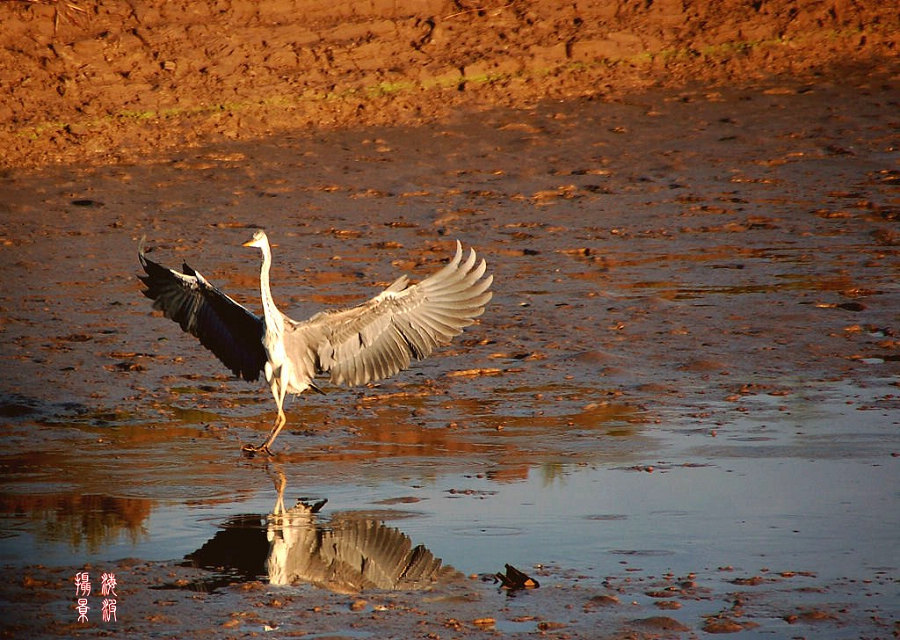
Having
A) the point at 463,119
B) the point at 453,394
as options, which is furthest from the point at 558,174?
the point at 453,394

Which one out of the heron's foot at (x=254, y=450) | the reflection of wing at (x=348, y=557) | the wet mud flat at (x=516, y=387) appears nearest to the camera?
the wet mud flat at (x=516, y=387)

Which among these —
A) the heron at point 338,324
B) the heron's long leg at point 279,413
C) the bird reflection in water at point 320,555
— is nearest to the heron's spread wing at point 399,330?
the heron at point 338,324

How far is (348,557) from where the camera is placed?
6453 mm

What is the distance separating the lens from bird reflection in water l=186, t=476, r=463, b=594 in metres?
6.15

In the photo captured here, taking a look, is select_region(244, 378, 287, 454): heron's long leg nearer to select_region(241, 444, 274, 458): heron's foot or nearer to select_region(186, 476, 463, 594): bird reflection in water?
select_region(241, 444, 274, 458): heron's foot

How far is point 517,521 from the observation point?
22.7 ft

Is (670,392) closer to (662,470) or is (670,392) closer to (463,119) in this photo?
(662,470)

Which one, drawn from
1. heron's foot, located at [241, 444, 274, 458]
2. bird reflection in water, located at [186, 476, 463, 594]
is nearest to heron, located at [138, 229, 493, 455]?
heron's foot, located at [241, 444, 274, 458]

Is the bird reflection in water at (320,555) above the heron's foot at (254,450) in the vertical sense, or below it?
below

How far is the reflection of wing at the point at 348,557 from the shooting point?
6145 mm

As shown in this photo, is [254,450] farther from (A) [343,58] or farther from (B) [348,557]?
(A) [343,58]

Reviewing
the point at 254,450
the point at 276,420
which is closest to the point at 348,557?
the point at 254,450

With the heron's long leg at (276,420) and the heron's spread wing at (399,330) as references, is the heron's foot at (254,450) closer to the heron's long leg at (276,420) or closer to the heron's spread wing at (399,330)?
the heron's long leg at (276,420)

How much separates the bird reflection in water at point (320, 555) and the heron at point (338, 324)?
162 cm
